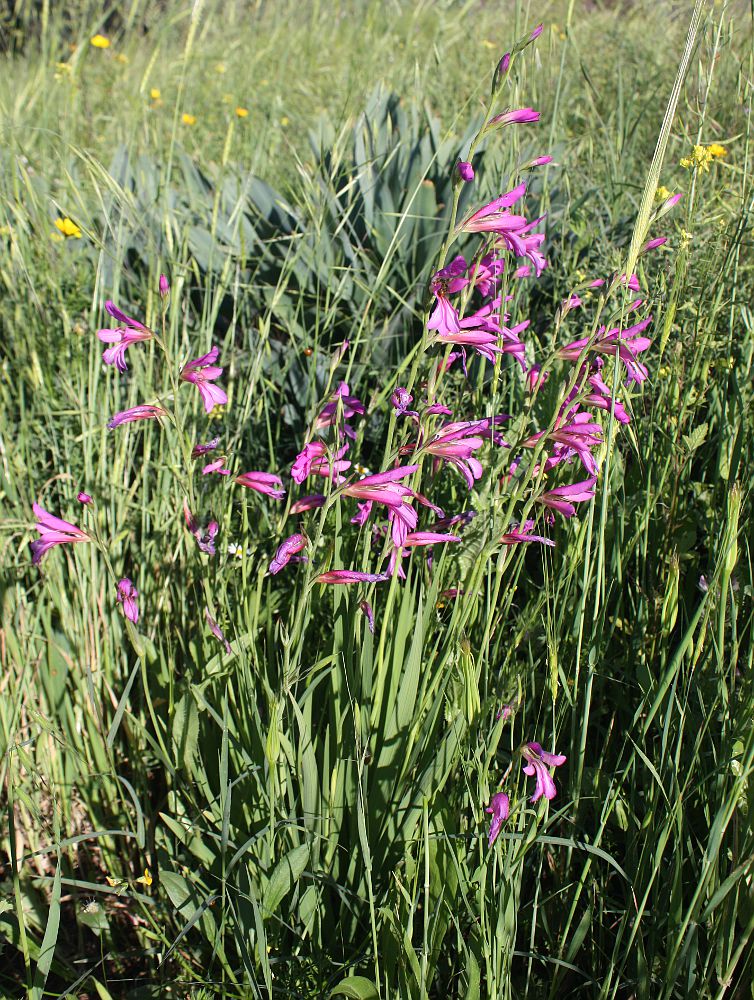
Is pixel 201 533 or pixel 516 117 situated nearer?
pixel 516 117

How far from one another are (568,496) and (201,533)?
605 mm

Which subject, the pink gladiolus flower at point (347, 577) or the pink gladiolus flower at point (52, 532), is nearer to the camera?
the pink gladiolus flower at point (347, 577)

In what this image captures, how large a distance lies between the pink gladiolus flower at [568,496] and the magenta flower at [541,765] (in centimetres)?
35

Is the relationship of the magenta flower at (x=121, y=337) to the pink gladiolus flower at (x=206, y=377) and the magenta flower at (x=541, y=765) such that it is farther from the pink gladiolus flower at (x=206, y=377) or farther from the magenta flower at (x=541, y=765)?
the magenta flower at (x=541, y=765)

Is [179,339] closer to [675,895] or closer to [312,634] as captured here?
[312,634]

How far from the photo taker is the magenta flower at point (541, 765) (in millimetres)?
1100

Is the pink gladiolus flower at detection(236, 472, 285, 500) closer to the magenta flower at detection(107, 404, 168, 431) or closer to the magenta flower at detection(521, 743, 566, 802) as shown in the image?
the magenta flower at detection(107, 404, 168, 431)

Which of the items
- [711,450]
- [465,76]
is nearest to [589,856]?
[711,450]

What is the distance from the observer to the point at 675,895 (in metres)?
1.05

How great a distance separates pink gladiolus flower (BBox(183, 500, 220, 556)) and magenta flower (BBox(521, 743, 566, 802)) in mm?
589

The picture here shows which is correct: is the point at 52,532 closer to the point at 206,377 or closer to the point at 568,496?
the point at 206,377

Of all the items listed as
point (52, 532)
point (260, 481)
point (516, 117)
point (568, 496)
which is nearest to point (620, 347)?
point (568, 496)

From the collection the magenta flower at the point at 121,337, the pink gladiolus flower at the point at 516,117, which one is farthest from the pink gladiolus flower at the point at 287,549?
the pink gladiolus flower at the point at 516,117

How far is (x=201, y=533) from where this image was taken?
134 cm
